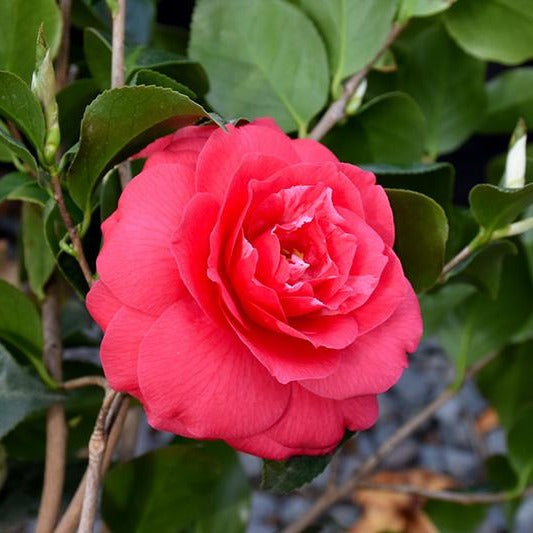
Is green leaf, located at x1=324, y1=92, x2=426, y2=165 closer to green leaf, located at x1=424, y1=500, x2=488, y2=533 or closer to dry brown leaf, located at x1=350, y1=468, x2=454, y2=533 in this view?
green leaf, located at x1=424, y1=500, x2=488, y2=533

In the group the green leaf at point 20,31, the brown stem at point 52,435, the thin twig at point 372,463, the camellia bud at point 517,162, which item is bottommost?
the thin twig at point 372,463

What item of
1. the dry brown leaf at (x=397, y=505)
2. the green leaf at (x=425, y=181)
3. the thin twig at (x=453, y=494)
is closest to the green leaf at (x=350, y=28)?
the green leaf at (x=425, y=181)

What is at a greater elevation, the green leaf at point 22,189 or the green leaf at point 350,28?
the green leaf at point 350,28

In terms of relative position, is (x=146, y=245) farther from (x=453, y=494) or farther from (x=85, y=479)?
(x=453, y=494)

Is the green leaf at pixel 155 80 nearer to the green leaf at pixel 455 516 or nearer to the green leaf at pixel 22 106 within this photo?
the green leaf at pixel 22 106

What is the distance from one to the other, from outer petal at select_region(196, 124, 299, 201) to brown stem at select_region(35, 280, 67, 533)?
0.30m

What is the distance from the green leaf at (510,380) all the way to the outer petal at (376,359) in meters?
0.61

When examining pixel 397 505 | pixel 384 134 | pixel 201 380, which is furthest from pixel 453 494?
pixel 397 505

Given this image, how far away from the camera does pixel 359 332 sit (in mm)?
506

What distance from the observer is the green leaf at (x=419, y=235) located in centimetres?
58

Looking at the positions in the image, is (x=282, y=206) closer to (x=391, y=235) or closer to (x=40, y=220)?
(x=391, y=235)

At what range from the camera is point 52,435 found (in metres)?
0.71

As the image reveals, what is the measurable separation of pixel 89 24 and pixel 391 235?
0.39 meters

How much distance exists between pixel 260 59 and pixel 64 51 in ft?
0.54
